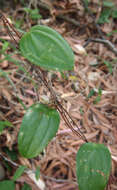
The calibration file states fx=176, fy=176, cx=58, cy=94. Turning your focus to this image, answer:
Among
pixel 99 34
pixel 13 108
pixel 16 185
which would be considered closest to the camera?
pixel 16 185

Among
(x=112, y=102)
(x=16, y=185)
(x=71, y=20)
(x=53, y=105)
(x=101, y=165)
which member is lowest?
(x=16, y=185)

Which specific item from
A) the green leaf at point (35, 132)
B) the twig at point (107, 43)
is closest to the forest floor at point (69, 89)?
the twig at point (107, 43)

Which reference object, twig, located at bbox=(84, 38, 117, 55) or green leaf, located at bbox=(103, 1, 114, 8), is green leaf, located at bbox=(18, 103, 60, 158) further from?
green leaf, located at bbox=(103, 1, 114, 8)

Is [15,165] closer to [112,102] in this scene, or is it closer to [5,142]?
[5,142]

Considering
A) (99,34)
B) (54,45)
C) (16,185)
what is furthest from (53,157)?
(99,34)

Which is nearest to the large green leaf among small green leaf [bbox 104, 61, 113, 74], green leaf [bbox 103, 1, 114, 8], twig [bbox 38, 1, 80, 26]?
small green leaf [bbox 104, 61, 113, 74]

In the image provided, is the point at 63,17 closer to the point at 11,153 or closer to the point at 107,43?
the point at 107,43

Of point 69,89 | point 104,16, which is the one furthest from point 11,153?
point 104,16
